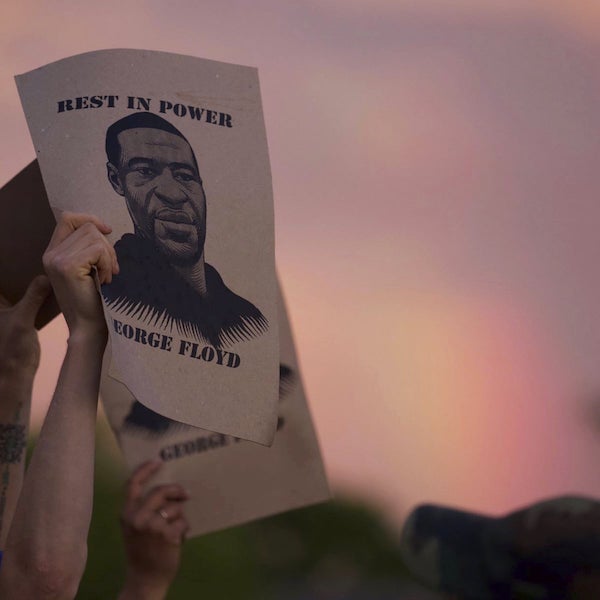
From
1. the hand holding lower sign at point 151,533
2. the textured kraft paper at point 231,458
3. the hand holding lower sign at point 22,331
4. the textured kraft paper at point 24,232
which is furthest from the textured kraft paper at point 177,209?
the hand holding lower sign at point 151,533

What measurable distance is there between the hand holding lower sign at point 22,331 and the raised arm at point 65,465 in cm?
21

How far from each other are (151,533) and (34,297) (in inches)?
17.8

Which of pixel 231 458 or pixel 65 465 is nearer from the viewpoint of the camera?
pixel 65 465

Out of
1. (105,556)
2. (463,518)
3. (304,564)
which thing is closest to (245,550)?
(105,556)

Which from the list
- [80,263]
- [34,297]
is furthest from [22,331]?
[80,263]

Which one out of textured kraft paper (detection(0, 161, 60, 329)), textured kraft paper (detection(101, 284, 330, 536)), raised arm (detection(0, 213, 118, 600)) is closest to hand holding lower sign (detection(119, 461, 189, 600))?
textured kraft paper (detection(101, 284, 330, 536))

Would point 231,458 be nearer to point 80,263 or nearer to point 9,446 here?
point 9,446

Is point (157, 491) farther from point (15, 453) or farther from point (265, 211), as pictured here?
point (265, 211)

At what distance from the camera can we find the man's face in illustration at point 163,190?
134cm

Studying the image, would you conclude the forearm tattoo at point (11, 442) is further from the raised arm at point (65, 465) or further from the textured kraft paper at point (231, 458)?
the raised arm at point (65, 465)

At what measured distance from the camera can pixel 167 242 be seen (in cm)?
134

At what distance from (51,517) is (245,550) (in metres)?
3.14

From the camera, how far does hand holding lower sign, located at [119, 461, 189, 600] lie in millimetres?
1726

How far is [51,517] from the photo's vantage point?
1250 millimetres
